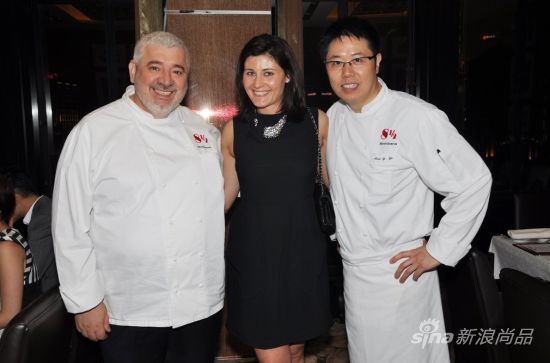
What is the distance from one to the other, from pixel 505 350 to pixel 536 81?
11.2 ft

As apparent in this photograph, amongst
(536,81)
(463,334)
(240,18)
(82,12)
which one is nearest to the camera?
(463,334)

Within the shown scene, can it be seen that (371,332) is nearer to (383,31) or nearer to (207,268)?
(207,268)

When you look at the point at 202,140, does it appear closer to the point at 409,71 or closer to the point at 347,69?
the point at 347,69

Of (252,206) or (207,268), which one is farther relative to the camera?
(252,206)

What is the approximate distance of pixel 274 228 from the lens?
1.91m

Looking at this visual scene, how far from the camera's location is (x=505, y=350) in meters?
1.94

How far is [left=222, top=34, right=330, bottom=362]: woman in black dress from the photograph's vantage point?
75.5 inches

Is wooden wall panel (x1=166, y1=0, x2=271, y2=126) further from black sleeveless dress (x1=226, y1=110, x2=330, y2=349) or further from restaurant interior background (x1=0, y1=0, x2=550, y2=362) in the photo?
restaurant interior background (x1=0, y1=0, x2=550, y2=362)

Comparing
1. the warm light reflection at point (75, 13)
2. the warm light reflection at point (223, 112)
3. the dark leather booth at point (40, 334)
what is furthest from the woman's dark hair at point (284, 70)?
the warm light reflection at point (75, 13)

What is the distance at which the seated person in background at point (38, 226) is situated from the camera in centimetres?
254

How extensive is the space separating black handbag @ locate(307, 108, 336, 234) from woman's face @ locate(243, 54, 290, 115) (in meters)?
0.21

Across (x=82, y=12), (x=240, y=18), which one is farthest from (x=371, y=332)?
(x=82, y=12)

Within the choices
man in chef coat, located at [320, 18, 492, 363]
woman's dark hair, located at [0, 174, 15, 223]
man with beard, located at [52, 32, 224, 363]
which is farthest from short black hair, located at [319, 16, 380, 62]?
woman's dark hair, located at [0, 174, 15, 223]

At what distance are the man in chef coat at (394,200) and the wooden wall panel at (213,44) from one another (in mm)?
950
